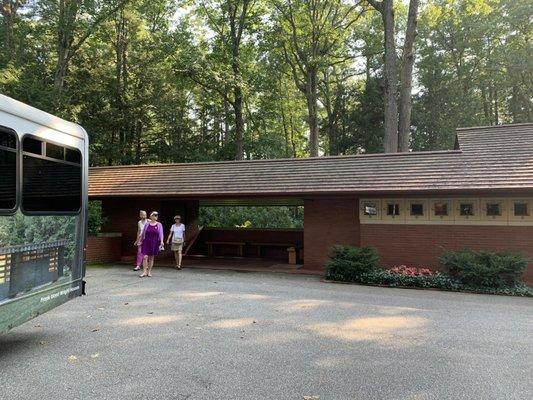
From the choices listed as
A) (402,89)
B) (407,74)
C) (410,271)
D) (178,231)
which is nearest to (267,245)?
(178,231)

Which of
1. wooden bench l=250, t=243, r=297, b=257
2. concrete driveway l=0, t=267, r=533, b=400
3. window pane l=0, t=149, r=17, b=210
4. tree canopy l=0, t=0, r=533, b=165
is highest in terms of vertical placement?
tree canopy l=0, t=0, r=533, b=165

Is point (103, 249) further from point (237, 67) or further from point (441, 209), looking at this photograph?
point (237, 67)

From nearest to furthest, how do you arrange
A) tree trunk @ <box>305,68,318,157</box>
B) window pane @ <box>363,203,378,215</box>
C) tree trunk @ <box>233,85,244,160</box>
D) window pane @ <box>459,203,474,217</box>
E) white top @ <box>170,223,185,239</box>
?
1. window pane @ <box>459,203,474,217</box>
2. window pane @ <box>363,203,378,215</box>
3. white top @ <box>170,223,185,239</box>
4. tree trunk @ <box>233,85,244,160</box>
5. tree trunk @ <box>305,68,318,157</box>

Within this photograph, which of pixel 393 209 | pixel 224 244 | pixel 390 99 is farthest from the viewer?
pixel 390 99

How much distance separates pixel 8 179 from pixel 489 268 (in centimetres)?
1028

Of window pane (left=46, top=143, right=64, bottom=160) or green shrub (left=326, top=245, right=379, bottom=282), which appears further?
green shrub (left=326, top=245, right=379, bottom=282)

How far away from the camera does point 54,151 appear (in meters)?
5.61

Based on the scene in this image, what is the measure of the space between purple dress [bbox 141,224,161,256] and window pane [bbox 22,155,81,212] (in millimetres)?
5294

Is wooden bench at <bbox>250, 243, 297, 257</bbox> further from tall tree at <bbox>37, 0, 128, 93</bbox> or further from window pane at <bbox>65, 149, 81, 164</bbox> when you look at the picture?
tall tree at <bbox>37, 0, 128, 93</bbox>

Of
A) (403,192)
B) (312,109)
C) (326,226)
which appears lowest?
(326,226)

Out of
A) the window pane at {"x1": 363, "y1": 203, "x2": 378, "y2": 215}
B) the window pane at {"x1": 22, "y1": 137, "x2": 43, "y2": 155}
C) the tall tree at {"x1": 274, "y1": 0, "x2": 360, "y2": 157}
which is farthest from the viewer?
the tall tree at {"x1": 274, "y1": 0, "x2": 360, "y2": 157}

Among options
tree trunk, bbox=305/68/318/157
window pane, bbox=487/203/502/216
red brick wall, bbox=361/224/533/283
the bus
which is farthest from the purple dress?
tree trunk, bbox=305/68/318/157

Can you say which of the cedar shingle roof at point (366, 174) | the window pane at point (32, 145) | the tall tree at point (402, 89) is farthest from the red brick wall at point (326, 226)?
the window pane at point (32, 145)

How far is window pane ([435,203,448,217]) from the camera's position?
12018 mm
